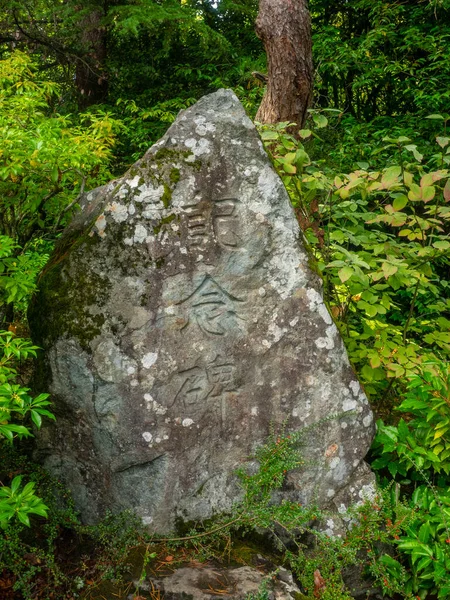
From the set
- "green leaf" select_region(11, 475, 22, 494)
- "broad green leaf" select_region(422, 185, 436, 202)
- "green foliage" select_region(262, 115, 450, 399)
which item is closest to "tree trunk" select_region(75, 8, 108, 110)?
"green foliage" select_region(262, 115, 450, 399)

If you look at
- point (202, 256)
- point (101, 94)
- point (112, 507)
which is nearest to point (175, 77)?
point (101, 94)

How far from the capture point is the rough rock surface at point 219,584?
2.46m

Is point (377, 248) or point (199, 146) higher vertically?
point (199, 146)

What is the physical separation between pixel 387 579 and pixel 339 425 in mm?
739

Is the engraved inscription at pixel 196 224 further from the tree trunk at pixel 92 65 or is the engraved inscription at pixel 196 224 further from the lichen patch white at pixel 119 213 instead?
the tree trunk at pixel 92 65

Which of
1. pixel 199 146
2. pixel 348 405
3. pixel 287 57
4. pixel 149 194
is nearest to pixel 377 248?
pixel 348 405

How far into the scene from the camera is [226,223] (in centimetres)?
288

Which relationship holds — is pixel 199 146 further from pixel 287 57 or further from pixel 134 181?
pixel 287 57

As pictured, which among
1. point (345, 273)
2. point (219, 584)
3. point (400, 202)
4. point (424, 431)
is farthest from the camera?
point (400, 202)

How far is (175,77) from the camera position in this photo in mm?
8625

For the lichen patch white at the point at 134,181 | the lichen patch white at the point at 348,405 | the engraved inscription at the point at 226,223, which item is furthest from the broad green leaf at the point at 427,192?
the lichen patch white at the point at 134,181

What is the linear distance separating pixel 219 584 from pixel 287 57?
14.2ft

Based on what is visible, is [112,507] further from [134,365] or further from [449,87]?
[449,87]

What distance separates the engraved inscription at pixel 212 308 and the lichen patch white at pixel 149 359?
0.21 m
